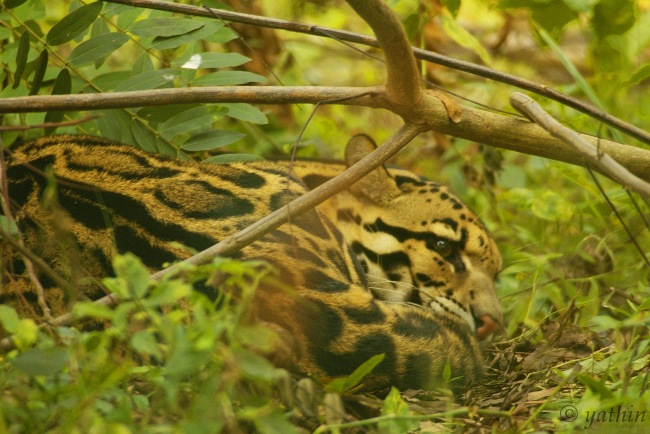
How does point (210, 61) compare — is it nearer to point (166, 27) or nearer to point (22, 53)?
point (166, 27)

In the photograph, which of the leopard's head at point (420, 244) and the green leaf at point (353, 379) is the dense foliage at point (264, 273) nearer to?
the green leaf at point (353, 379)

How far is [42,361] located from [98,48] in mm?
2117

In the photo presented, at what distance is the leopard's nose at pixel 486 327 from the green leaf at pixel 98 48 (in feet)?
7.78

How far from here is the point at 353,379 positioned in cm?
302

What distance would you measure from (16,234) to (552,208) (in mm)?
3429

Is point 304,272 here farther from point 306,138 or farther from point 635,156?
point 306,138

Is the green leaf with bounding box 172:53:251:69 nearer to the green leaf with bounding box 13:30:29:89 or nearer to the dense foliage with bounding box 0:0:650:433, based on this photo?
the dense foliage with bounding box 0:0:650:433

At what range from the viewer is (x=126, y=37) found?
3.97 meters

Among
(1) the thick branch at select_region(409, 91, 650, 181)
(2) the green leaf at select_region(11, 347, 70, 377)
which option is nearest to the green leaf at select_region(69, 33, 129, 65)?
(1) the thick branch at select_region(409, 91, 650, 181)

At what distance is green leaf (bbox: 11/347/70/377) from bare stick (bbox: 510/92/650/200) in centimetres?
188

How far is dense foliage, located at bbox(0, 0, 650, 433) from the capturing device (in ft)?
7.55

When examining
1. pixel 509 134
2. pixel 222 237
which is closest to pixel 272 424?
pixel 222 237

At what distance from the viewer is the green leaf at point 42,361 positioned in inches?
90.6
